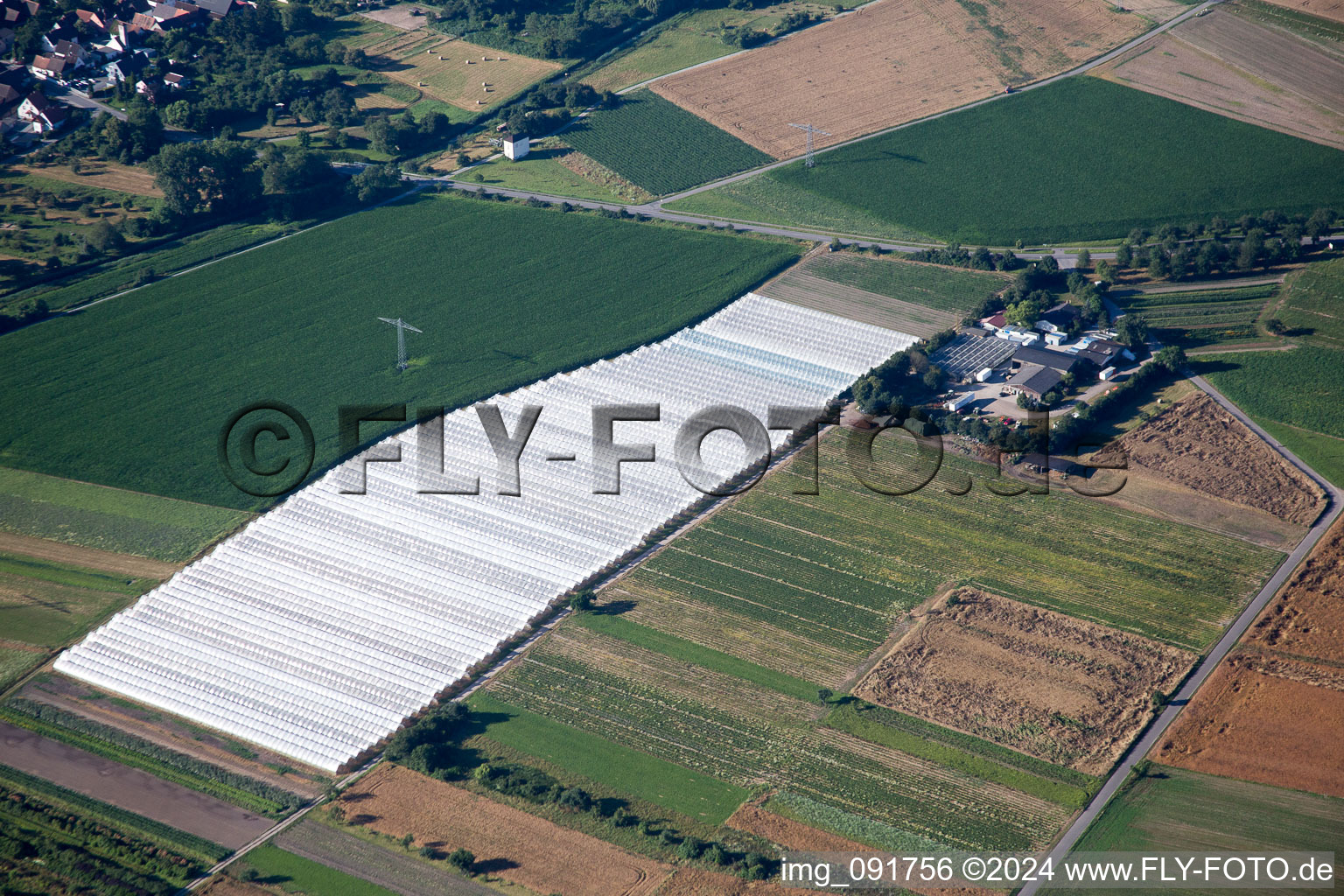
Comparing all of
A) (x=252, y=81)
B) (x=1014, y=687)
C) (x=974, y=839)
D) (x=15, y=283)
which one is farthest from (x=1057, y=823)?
(x=252, y=81)

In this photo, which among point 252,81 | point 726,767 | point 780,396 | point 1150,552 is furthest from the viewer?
point 252,81

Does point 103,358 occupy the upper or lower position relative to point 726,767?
upper

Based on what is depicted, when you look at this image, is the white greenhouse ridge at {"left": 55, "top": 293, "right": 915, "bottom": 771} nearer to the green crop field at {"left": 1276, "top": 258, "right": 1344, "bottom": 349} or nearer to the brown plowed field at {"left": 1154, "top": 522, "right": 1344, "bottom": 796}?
the brown plowed field at {"left": 1154, "top": 522, "right": 1344, "bottom": 796}

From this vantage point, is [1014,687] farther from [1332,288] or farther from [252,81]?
[252,81]

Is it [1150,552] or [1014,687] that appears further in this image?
[1150,552]

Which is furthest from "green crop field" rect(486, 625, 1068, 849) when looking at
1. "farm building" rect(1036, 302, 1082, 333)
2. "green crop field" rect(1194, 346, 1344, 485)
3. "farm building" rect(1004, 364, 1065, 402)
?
"farm building" rect(1036, 302, 1082, 333)

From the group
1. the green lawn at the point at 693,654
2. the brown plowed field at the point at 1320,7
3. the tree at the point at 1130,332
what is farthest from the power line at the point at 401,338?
the brown plowed field at the point at 1320,7

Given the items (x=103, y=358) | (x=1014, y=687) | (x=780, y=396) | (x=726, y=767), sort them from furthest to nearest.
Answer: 1. (x=103, y=358)
2. (x=780, y=396)
3. (x=1014, y=687)
4. (x=726, y=767)
